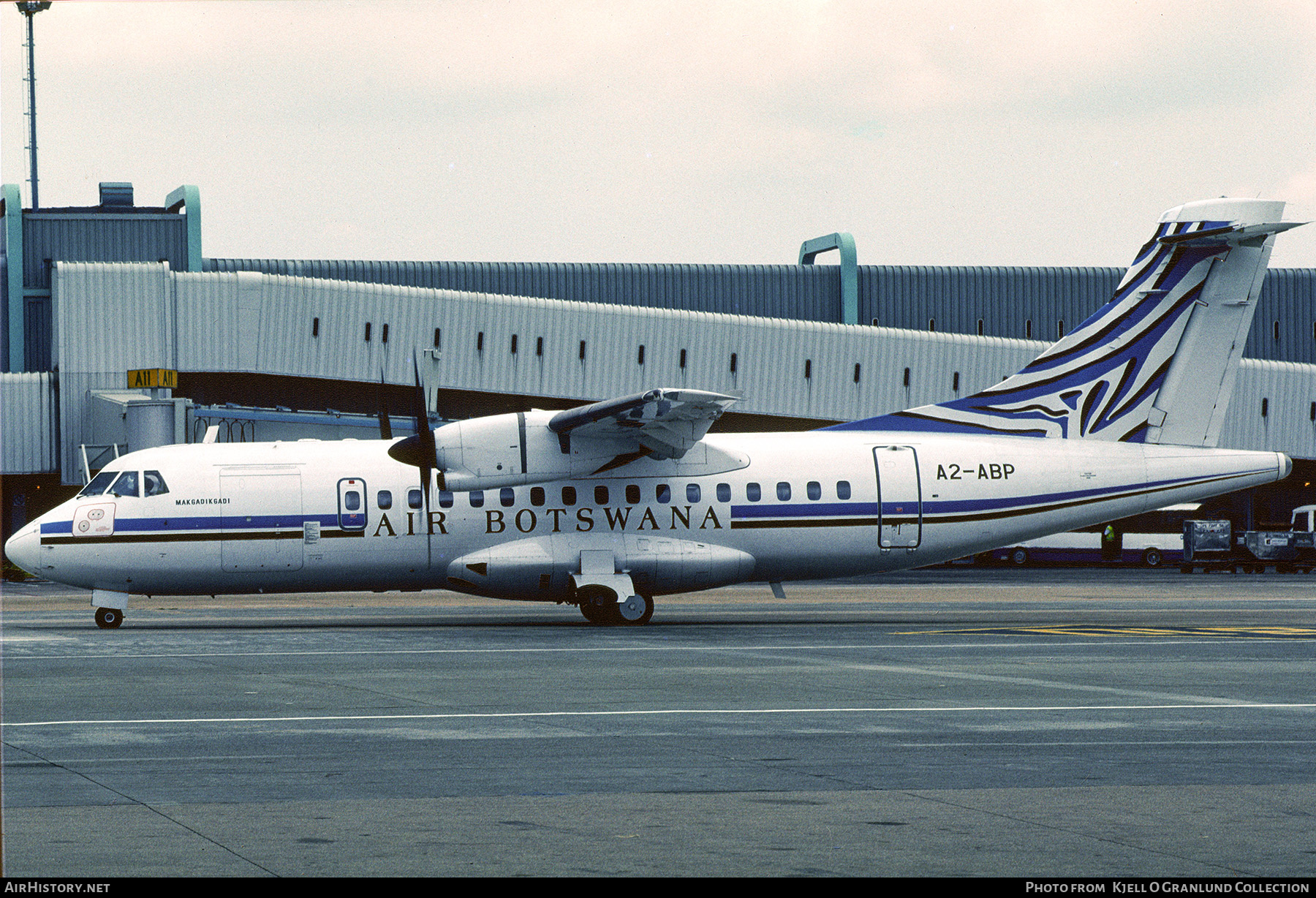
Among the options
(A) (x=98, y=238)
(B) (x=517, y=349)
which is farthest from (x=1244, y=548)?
(A) (x=98, y=238)

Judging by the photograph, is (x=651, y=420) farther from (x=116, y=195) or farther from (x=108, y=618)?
(x=116, y=195)

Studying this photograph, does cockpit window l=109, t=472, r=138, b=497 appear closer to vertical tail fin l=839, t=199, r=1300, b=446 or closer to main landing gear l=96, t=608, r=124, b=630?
main landing gear l=96, t=608, r=124, b=630

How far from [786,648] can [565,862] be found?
1481 cm

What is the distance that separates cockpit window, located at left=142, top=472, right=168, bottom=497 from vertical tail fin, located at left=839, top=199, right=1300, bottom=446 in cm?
1366

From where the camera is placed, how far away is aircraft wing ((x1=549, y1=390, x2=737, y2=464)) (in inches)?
997

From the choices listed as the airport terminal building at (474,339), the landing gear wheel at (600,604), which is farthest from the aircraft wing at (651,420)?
the airport terminal building at (474,339)

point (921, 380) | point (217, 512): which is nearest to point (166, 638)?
point (217, 512)

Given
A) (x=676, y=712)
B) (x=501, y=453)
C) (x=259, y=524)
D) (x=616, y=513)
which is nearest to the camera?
(x=676, y=712)

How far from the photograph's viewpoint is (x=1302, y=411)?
6662cm

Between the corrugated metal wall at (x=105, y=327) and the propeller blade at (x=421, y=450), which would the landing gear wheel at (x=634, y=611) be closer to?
the propeller blade at (x=421, y=450)

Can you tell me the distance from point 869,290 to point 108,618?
154 ft

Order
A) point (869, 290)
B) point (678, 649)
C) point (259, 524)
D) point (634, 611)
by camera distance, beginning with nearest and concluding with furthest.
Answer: point (678, 649) < point (259, 524) < point (634, 611) < point (869, 290)

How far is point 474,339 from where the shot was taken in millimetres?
59062

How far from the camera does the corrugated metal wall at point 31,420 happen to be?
5350 cm
